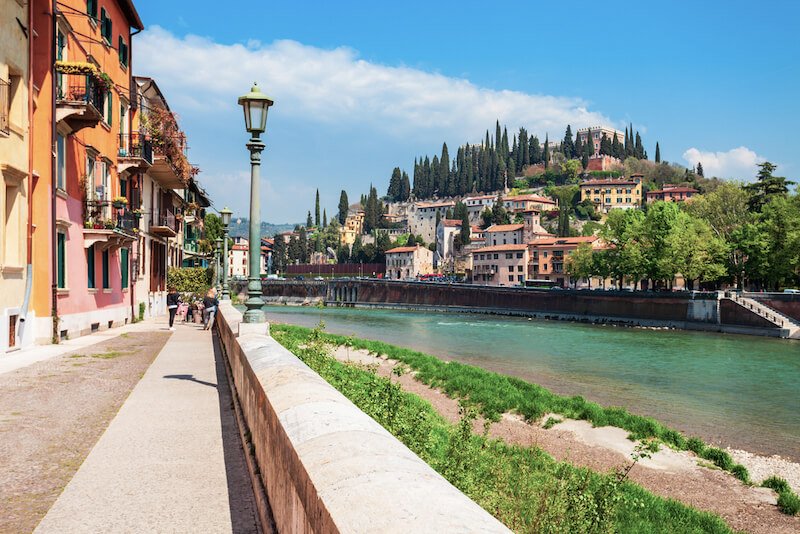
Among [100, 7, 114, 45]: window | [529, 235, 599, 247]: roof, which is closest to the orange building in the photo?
[100, 7, 114, 45]: window

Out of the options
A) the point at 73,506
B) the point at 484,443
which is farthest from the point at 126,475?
the point at 484,443

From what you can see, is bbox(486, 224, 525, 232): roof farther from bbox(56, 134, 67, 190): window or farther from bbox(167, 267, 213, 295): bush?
bbox(56, 134, 67, 190): window

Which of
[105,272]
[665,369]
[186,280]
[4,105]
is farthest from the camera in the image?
[186,280]

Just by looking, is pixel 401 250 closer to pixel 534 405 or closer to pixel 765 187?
pixel 765 187

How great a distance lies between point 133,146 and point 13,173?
11376 mm

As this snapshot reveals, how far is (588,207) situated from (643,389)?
14819 centimetres

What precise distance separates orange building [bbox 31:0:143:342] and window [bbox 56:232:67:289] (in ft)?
0.09

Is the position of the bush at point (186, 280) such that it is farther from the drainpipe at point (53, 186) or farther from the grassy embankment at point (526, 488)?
the grassy embankment at point (526, 488)

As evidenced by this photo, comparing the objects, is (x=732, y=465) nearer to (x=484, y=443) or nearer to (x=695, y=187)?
(x=484, y=443)

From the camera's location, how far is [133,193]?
26.7m

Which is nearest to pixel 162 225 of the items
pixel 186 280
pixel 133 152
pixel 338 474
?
pixel 133 152

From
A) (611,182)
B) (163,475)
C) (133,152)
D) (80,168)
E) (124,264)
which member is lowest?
(163,475)

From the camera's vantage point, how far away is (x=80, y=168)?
19500 millimetres

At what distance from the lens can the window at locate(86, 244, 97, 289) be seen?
66.8ft
